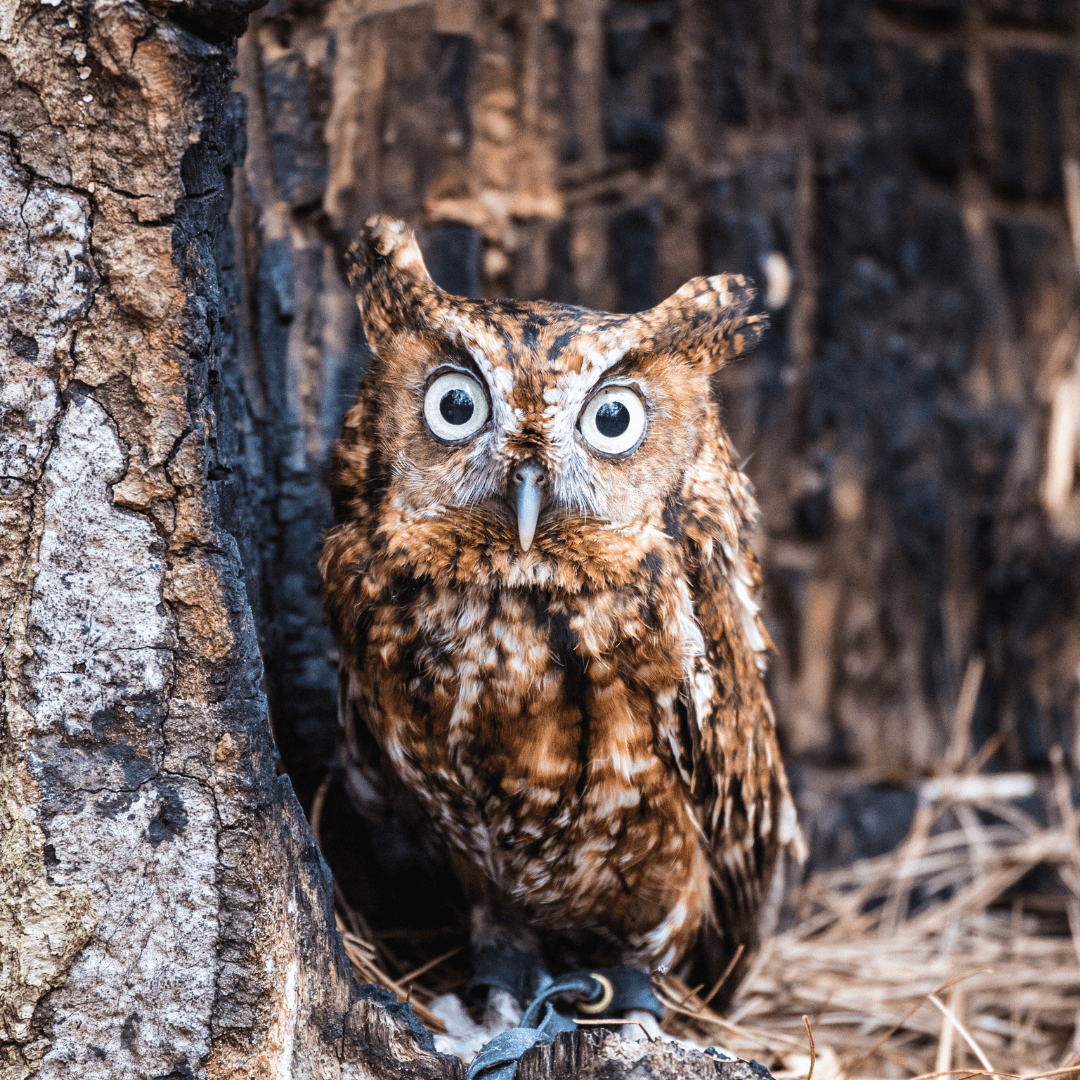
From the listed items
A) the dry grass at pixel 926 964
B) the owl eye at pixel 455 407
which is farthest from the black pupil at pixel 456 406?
the dry grass at pixel 926 964

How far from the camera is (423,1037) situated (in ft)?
3.92

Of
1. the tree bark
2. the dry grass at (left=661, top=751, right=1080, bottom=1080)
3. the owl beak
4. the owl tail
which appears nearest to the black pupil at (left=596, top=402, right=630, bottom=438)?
the owl beak

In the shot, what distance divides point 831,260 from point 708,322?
1052mm

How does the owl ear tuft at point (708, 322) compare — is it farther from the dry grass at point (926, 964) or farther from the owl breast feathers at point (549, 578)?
the dry grass at point (926, 964)

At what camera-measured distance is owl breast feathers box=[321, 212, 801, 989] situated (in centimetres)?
136

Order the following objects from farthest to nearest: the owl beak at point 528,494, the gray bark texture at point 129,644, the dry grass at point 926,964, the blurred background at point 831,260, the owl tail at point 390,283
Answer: the blurred background at point 831,260 < the dry grass at point 926,964 < the owl tail at point 390,283 < the owl beak at point 528,494 < the gray bark texture at point 129,644

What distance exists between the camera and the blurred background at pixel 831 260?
6.48 ft

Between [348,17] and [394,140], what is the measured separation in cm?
22

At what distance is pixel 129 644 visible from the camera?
116 cm

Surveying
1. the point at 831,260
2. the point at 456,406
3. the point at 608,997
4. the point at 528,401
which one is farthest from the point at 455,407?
the point at 831,260

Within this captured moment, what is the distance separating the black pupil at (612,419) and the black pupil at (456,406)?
17 centimetres

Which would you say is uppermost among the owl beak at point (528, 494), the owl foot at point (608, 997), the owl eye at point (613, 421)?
the owl eye at point (613, 421)

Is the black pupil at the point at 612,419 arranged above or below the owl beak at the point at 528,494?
above

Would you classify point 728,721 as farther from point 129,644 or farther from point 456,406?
point 129,644
